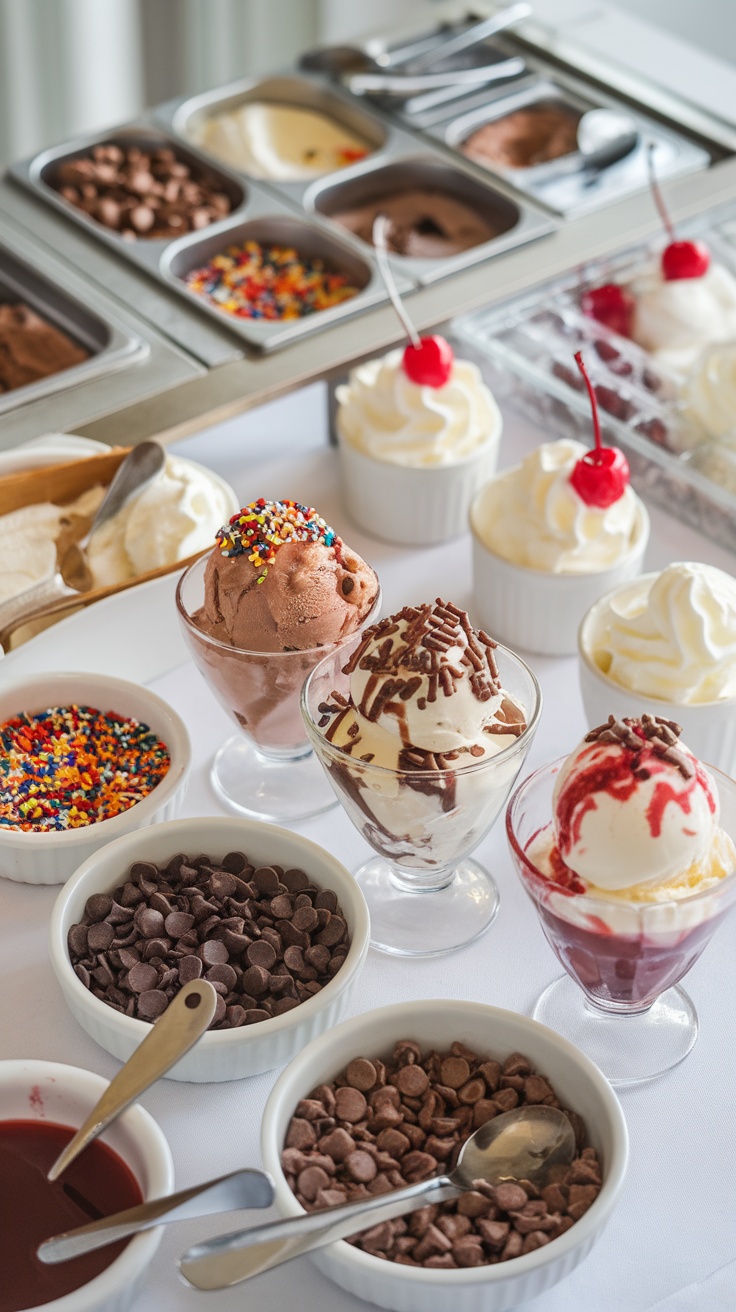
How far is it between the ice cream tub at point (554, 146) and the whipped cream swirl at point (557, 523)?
0.70 m

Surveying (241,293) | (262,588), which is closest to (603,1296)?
(262,588)

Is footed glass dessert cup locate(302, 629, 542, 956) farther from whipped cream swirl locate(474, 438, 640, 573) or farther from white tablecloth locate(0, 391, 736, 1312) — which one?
whipped cream swirl locate(474, 438, 640, 573)

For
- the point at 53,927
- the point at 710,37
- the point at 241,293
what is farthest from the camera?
the point at 710,37

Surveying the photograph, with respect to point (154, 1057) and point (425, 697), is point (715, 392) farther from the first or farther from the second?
point (154, 1057)

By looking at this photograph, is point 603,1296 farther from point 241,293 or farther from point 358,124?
point 358,124

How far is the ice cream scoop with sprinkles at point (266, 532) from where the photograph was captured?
1258 mm

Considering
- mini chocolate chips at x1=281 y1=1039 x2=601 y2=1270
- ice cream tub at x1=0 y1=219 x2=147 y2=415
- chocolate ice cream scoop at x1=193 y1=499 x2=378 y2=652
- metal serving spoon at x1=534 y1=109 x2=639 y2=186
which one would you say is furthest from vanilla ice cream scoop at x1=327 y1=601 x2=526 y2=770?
metal serving spoon at x1=534 y1=109 x2=639 y2=186

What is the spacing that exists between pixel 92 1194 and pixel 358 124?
186 cm

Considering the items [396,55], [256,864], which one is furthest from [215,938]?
[396,55]

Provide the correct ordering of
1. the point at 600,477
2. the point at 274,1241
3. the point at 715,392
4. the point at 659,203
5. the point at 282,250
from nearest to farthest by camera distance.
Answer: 1. the point at 274,1241
2. the point at 600,477
3. the point at 715,392
4. the point at 659,203
5. the point at 282,250

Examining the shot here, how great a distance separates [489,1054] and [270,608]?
445 mm

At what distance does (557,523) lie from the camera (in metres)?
1.47

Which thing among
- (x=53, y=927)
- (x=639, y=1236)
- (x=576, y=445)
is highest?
(x=576, y=445)

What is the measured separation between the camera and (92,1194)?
0.97m
